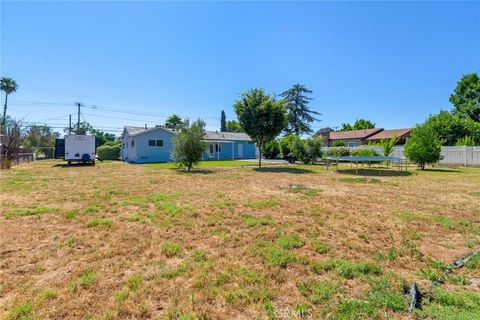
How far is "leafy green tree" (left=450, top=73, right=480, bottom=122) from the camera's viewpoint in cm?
3095

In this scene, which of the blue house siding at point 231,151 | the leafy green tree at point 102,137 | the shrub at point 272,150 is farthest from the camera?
the leafy green tree at point 102,137

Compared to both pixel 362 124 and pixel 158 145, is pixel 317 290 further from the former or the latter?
pixel 362 124

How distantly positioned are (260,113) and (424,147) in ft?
35.2

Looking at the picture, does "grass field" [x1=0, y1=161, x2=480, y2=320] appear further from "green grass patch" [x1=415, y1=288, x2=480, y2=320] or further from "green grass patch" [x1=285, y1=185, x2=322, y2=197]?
"green grass patch" [x1=285, y1=185, x2=322, y2=197]

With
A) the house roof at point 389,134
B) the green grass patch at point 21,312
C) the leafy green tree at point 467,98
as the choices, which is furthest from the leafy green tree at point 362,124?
the green grass patch at point 21,312

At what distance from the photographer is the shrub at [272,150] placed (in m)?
30.1

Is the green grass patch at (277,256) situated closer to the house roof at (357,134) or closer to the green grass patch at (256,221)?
the green grass patch at (256,221)

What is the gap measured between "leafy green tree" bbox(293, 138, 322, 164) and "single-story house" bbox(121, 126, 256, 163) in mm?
7985

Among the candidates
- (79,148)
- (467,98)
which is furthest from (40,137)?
(467,98)

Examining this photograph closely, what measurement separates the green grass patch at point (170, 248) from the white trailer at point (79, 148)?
67.6 ft

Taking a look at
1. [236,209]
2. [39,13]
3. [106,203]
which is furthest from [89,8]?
[236,209]

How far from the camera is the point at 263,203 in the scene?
22.3ft

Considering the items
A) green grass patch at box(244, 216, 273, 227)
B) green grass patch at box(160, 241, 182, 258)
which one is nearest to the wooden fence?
green grass patch at box(160, 241, 182, 258)

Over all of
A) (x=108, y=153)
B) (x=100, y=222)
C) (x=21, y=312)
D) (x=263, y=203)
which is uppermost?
(x=108, y=153)
